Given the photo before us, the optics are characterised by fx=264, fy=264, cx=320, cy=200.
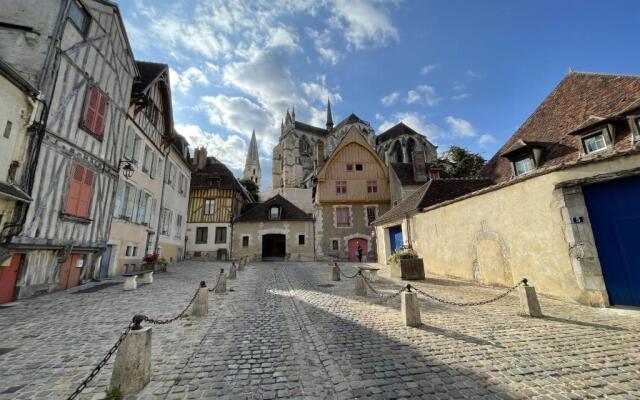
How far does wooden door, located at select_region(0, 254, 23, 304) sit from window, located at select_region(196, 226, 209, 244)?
16.3 m

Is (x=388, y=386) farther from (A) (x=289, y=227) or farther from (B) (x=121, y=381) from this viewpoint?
(A) (x=289, y=227)

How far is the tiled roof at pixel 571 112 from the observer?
7199mm

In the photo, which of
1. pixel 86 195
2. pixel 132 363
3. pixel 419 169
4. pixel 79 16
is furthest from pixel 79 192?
pixel 419 169

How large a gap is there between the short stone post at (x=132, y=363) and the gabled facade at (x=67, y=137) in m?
6.19

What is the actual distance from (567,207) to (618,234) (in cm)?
Result: 98

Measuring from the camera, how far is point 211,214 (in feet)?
75.0

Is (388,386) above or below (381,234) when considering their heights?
below

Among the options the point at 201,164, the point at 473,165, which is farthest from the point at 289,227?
the point at 473,165

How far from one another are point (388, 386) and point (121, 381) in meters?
2.62

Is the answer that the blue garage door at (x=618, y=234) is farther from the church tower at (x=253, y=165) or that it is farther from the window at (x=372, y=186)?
the church tower at (x=253, y=165)

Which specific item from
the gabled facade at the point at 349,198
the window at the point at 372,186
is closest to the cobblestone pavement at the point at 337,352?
the gabled facade at the point at 349,198

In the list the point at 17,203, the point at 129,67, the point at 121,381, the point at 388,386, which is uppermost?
the point at 129,67

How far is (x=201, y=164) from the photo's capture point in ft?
84.4

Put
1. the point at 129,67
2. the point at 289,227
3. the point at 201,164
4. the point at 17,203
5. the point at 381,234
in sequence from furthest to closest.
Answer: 1. the point at 201,164
2. the point at 289,227
3. the point at 381,234
4. the point at 129,67
5. the point at 17,203
